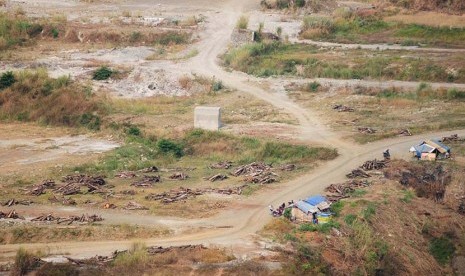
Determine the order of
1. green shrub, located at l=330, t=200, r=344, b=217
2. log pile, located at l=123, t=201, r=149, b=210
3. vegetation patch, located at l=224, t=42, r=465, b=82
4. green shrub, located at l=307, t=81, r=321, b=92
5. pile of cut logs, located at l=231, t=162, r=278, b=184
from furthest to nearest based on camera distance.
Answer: vegetation patch, located at l=224, t=42, r=465, b=82 < green shrub, located at l=307, t=81, r=321, b=92 < pile of cut logs, located at l=231, t=162, r=278, b=184 < log pile, located at l=123, t=201, r=149, b=210 < green shrub, located at l=330, t=200, r=344, b=217

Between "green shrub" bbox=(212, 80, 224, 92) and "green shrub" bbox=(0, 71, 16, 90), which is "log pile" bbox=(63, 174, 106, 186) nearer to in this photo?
"green shrub" bbox=(0, 71, 16, 90)

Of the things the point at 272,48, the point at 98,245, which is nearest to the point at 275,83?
the point at 272,48

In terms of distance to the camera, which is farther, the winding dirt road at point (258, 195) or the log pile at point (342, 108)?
the log pile at point (342, 108)

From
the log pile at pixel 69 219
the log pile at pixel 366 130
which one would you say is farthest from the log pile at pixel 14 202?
the log pile at pixel 366 130

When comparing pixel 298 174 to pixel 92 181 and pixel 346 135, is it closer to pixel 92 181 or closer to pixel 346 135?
pixel 346 135

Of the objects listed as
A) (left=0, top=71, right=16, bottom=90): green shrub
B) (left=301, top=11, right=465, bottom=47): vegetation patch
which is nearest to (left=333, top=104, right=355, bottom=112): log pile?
(left=301, top=11, right=465, bottom=47): vegetation patch

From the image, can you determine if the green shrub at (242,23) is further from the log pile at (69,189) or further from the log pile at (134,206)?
the log pile at (134,206)
